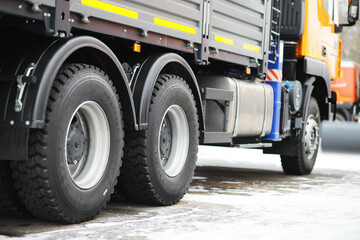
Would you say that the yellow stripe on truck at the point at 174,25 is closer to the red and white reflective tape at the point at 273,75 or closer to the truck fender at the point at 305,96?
the red and white reflective tape at the point at 273,75

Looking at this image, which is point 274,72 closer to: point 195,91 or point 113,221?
point 195,91

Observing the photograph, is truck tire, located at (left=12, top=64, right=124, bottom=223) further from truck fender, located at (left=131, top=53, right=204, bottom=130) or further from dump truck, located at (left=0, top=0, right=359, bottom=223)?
truck fender, located at (left=131, top=53, right=204, bottom=130)

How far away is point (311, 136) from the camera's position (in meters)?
10.2

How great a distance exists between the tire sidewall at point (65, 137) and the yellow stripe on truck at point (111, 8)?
469 mm

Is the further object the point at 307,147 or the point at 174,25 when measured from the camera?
the point at 307,147

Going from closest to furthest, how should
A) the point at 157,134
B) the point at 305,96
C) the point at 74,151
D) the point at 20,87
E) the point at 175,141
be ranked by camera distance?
the point at 20,87, the point at 74,151, the point at 157,134, the point at 175,141, the point at 305,96

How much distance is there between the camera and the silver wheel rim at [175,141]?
21.0ft

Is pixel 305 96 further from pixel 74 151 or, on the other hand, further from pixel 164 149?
pixel 74 151

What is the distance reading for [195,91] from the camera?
22.0ft

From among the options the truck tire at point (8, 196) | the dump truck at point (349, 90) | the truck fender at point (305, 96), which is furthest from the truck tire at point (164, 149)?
the dump truck at point (349, 90)

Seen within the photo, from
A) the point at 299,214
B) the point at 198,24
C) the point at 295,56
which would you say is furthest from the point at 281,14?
the point at 299,214

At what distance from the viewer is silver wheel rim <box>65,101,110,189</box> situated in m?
5.13

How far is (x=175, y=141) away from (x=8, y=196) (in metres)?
2.08

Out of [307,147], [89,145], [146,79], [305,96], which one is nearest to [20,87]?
[89,145]
